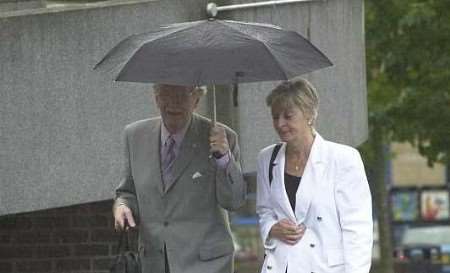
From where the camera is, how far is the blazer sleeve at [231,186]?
A: 19.7ft

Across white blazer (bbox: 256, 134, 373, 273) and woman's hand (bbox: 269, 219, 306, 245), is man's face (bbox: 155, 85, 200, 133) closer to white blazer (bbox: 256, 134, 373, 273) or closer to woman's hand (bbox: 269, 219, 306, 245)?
white blazer (bbox: 256, 134, 373, 273)

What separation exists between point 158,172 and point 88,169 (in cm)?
188

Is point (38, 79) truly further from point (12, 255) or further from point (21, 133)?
point (12, 255)

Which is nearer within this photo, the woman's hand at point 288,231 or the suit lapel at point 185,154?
the woman's hand at point 288,231

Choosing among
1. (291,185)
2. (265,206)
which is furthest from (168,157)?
(291,185)

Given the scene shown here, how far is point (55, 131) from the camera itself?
25.8 ft

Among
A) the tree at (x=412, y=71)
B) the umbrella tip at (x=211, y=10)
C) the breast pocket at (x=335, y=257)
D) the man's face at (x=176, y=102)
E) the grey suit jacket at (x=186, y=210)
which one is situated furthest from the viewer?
the tree at (x=412, y=71)

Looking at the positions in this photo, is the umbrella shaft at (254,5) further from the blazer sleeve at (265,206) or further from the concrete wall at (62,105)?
the blazer sleeve at (265,206)

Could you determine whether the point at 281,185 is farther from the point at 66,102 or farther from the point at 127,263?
the point at 66,102

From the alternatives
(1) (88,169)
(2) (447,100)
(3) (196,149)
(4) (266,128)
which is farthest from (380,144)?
(3) (196,149)

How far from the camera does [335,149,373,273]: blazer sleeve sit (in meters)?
5.88

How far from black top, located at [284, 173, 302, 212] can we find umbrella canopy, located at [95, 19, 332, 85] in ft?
1.53

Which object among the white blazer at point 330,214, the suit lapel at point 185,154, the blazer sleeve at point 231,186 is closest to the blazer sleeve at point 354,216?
the white blazer at point 330,214

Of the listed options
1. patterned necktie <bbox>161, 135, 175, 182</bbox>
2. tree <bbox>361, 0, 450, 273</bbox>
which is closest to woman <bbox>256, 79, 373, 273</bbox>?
patterned necktie <bbox>161, 135, 175, 182</bbox>
